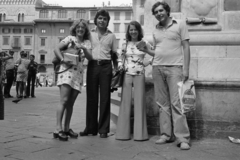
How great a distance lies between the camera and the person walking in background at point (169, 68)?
367 centimetres

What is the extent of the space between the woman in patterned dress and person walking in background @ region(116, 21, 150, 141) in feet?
1.98

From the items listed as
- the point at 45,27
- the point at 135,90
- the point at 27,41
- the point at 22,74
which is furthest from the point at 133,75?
the point at 27,41

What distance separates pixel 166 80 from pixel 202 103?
0.74m

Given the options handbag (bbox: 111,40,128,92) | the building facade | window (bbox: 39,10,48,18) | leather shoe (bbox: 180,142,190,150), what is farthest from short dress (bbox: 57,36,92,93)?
window (bbox: 39,10,48,18)

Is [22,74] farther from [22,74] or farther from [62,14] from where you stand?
[62,14]

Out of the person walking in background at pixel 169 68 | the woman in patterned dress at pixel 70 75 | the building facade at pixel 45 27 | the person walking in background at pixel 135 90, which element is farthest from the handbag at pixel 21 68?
the building facade at pixel 45 27

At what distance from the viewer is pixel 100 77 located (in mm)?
4148

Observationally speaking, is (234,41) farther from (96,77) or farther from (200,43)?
(96,77)

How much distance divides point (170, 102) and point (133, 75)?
0.65 m

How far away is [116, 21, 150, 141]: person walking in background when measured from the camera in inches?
157

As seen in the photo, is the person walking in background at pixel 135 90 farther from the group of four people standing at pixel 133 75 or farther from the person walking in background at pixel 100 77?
the person walking in background at pixel 100 77

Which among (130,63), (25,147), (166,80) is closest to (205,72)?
(166,80)

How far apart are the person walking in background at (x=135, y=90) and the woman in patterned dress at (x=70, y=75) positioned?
1.98 feet

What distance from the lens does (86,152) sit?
3209mm
